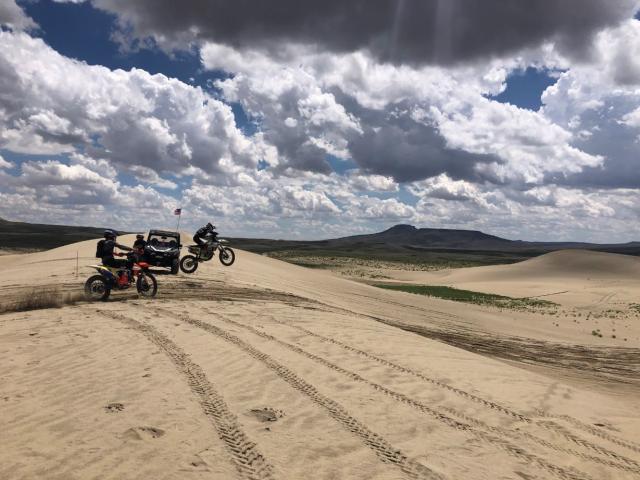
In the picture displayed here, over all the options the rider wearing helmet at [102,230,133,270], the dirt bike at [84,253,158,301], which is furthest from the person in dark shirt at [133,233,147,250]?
the rider wearing helmet at [102,230,133,270]

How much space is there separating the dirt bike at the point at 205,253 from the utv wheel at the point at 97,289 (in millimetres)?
6511

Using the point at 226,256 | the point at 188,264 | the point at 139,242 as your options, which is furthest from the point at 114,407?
the point at 226,256

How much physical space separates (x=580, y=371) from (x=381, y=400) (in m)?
8.28

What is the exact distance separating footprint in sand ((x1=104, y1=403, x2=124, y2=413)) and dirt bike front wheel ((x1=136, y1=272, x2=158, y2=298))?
29.1ft

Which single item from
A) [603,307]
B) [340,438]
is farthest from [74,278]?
[603,307]

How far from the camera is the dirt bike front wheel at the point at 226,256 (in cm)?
2347

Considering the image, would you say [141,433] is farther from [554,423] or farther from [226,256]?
[226,256]

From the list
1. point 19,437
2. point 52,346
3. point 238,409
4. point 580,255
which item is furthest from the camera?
point 580,255

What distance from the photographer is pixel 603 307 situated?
31500 millimetres

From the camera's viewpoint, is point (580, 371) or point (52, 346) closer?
point (52, 346)

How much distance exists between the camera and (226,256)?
23.7m

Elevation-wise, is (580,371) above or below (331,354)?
below

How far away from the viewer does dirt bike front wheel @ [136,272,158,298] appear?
14164 mm

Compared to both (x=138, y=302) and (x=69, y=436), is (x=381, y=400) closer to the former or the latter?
(x=69, y=436)
